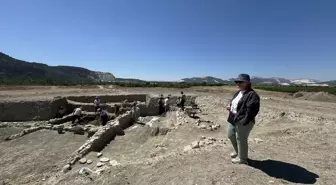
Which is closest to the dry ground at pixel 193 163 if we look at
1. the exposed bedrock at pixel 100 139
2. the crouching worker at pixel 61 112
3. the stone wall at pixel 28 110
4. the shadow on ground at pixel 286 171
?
the shadow on ground at pixel 286 171

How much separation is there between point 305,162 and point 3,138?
14260mm

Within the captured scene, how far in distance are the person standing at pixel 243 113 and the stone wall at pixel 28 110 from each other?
766 inches

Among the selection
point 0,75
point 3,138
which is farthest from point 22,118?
point 0,75

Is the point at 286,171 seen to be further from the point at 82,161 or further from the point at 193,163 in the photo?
the point at 82,161

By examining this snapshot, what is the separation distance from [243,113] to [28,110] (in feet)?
67.2

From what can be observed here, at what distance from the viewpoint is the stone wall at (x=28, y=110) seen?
1962 cm

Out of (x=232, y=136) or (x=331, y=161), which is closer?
(x=232, y=136)

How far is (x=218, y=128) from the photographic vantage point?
11.8 m

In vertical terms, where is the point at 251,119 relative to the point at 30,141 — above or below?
above

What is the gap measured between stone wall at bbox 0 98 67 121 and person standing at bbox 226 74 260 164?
63.8 feet

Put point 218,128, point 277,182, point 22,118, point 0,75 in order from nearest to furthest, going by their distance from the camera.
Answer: point 277,182 < point 218,128 < point 22,118 < point 0,75

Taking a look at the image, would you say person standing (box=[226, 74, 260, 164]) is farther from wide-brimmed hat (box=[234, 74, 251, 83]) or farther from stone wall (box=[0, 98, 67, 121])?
stone wall (box=[0, 98, 67, 121])

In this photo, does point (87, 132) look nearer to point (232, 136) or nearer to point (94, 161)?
point (94, 161)

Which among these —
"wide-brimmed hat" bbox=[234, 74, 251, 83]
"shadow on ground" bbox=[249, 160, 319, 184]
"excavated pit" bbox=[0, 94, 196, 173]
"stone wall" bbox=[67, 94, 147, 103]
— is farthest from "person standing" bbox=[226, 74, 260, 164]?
"stone wall" bbox=[67, 94, 147, 103]
